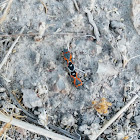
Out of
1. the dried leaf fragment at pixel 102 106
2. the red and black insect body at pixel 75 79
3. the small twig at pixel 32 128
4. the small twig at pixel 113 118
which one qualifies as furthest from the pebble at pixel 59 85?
the small twig at pixel 113 118

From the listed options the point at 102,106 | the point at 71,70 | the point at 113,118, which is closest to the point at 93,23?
the point at 71,70

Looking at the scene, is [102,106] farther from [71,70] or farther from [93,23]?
[93,23]

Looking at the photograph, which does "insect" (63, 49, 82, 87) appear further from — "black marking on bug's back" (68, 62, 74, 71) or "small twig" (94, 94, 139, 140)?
"small twig" (94, 94, 139, 140)

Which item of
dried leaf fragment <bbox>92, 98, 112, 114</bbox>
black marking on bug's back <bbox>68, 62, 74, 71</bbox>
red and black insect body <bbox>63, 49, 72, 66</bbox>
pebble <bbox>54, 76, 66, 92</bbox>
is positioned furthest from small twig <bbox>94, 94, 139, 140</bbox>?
red and black insect body <bbox>63, 49, 72, 66</bbox>

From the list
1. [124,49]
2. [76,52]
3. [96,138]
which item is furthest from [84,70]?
[96,138]

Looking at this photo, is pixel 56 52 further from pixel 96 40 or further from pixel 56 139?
pixel 56 139

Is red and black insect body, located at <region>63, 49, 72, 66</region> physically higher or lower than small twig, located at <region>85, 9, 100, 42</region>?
lower
